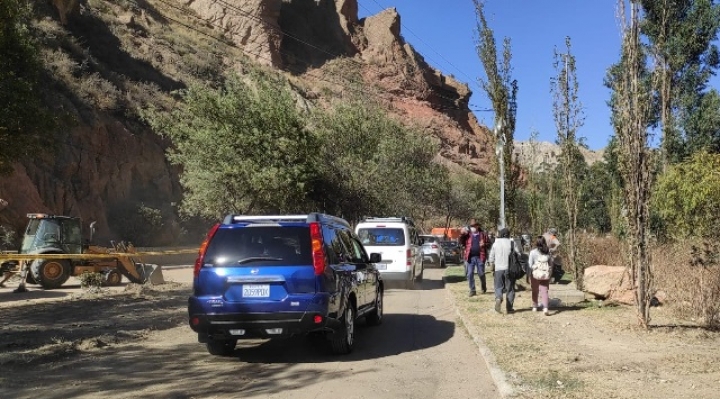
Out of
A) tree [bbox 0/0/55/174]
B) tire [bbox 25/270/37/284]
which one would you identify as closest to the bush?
tree [bbox 0/0/55/174]

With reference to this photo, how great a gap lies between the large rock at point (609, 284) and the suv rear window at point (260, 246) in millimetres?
7330

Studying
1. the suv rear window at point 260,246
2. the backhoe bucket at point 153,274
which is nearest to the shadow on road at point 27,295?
the backhoe bucket at point 153,274

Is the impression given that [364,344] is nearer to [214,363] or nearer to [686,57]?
[214,363]

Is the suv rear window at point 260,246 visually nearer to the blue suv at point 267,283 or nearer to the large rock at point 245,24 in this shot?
the blue suv at point 267,283

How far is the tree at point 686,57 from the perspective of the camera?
21828 millimetres

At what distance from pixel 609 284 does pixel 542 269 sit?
6.44 ft

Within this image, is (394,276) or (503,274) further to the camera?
(394,276)

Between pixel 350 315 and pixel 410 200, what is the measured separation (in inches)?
1266

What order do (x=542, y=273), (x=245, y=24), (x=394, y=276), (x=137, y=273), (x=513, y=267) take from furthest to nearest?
(x=245, y=24), (x=137, y=273), (x=394, y=276), (x=513, y=267), (x=542, y=273)

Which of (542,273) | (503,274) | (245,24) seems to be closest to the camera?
(542,273)

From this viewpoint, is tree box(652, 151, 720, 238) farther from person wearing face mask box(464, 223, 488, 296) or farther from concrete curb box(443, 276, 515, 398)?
concrete curb box(443, 276, 515, 398)

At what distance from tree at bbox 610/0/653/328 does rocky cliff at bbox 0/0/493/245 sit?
1130cm

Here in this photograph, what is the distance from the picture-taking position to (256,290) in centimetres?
784

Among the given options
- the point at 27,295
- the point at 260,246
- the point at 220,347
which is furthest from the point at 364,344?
the point at 27,295
